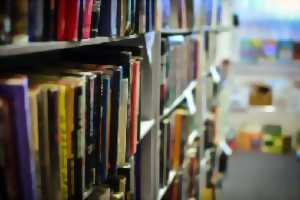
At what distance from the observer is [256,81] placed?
15.6 feet

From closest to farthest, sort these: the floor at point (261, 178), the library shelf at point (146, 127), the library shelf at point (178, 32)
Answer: the library shelf at point (146, 127), the library shelf at point (178, 32), the floor at point (261, 178)

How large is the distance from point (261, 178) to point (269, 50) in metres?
1.51

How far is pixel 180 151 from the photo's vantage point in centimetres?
218

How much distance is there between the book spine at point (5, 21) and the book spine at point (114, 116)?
1.46 feet

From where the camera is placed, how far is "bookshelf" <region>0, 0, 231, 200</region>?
85 centimetres

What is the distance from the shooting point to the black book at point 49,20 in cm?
78

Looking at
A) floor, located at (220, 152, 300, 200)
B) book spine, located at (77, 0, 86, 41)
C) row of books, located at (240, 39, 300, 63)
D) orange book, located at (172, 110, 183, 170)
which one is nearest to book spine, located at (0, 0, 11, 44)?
book spine, located at (77, 0, 86, 41)

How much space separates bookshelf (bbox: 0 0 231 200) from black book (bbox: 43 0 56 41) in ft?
0.04

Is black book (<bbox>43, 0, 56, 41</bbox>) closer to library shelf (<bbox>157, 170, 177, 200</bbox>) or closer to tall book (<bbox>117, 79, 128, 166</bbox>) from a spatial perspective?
tall book (<bbox>117, 79, 128, 166</bbox>)

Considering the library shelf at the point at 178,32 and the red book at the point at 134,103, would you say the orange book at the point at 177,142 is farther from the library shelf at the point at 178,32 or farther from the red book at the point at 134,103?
the red book at the point at 134,103

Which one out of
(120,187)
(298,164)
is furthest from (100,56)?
(298,164)

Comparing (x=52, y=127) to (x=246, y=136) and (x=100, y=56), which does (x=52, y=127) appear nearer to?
(x=100, y=56)

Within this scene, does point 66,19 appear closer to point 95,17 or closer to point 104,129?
point 95,17

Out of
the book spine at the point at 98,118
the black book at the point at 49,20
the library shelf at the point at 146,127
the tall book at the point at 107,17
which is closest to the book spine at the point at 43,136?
the black book at the point at 49,20
